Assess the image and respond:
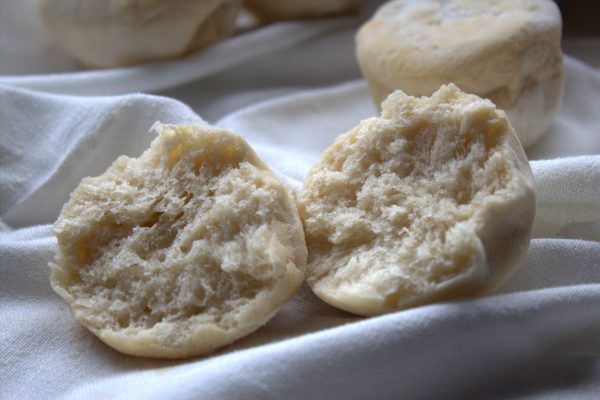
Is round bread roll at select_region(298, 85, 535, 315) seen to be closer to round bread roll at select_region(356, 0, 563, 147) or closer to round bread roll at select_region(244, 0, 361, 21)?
round bread roll at select_region(356, 0, 563, 147)

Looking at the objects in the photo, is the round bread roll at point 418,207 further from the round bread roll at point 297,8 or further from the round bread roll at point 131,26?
the round bread roll at point 297,8

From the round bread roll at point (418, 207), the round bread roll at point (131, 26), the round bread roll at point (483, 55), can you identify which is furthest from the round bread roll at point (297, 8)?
Result: the round bread roll at point (418, 207)

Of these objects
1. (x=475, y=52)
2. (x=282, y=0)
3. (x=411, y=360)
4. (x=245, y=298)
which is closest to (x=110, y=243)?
(x=245, y=298)

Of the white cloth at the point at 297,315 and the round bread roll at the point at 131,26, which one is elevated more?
the round bread roll at the point at 131,26

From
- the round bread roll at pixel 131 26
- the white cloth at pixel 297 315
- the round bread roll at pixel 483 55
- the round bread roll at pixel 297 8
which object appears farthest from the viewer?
the round bread roll at pixel 297 8

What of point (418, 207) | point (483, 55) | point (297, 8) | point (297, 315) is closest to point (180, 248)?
point (297, 315)

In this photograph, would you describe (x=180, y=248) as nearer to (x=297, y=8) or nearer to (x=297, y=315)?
(x=297, y=315)
